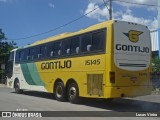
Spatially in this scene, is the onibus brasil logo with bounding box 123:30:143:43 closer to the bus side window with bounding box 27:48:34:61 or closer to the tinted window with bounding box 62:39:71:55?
the tinted window with bounding box 62:39:71:55

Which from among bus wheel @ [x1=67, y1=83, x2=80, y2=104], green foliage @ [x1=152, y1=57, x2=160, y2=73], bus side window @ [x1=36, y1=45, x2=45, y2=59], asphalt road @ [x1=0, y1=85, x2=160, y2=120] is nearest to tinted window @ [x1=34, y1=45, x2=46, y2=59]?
bus side window @ [x1=36, y1=45, x2=45, y2=59]

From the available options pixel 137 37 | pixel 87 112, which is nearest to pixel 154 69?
pixel 137 37

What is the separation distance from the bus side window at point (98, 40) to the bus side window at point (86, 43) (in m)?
0.31

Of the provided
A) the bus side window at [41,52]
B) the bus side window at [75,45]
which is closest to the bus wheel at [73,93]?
the bus side window at [75,45]

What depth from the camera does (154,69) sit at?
25562 millimetres

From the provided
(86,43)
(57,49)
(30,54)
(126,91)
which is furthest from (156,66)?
(126,91)

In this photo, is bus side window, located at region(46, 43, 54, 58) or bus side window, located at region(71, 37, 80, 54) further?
bus side window, located at region(46, 43, 54, 58)

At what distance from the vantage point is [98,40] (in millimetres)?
15180

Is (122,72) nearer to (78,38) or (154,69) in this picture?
(78,38)

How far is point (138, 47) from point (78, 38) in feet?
9.31

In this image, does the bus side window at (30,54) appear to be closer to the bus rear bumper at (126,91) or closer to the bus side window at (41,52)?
the bus side window at (41,52)

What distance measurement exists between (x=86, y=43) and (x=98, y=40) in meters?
0.93

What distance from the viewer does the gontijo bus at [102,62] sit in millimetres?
14547

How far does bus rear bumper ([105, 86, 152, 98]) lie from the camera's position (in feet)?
46.9
